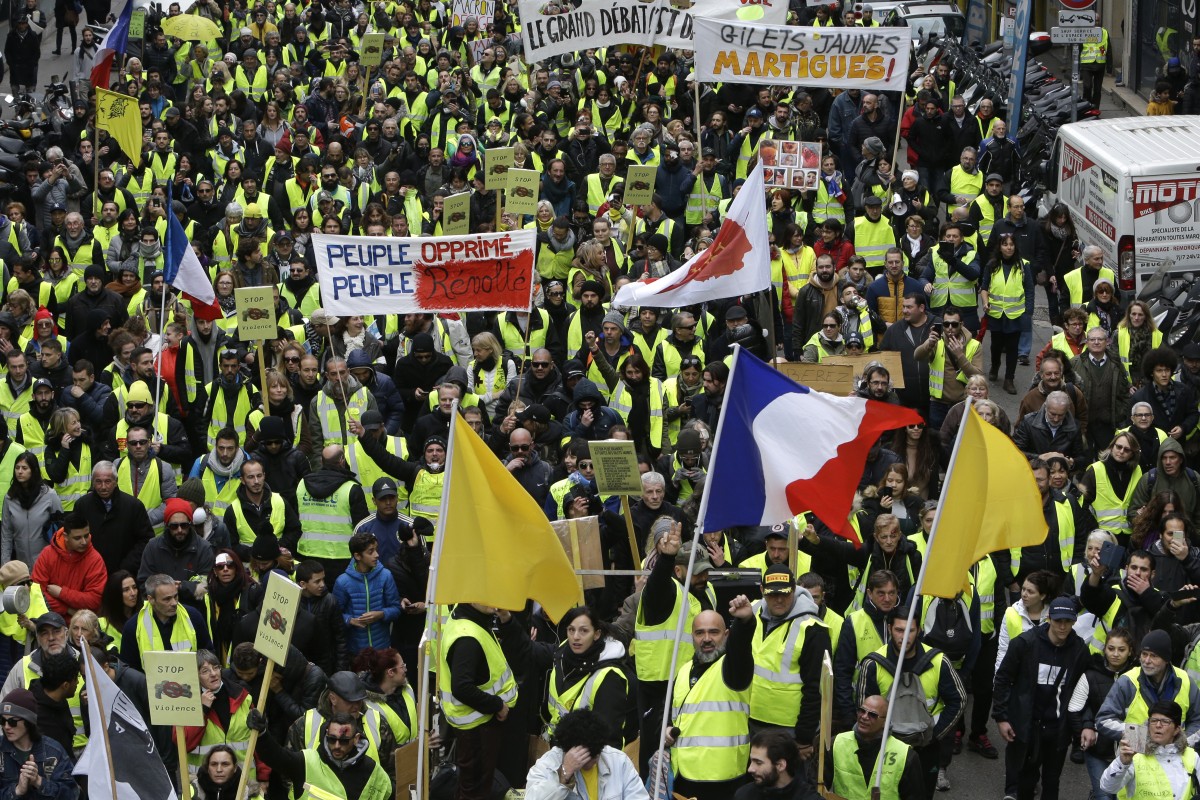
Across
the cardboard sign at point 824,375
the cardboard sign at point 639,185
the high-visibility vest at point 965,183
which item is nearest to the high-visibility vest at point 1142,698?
the cardboard sign at point 824,375

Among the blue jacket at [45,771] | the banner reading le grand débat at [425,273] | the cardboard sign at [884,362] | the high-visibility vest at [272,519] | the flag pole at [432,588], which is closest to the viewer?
the flag pole at [432,588]

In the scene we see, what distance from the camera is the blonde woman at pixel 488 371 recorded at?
593 inches

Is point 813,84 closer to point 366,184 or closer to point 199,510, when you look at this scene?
point 366,184

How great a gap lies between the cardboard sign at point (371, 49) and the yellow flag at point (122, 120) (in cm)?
595

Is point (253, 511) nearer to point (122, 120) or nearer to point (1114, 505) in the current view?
point (1114, 505)

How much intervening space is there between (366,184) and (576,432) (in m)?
7.29

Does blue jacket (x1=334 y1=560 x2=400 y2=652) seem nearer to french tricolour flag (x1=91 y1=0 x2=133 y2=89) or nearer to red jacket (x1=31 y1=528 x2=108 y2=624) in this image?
red jacket (x1=31 y1=528 x2=108 y2=624)

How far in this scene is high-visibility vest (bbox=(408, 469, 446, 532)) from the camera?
42.5 ft

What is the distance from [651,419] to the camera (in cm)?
1457

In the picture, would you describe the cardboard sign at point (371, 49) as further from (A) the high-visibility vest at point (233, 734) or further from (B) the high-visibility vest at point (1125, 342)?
(A) the high-visibility vest at point (233, 734)

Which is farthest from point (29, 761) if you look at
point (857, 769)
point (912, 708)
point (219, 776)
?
point (912, 708)

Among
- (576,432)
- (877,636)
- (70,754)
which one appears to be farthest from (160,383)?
(877,636)

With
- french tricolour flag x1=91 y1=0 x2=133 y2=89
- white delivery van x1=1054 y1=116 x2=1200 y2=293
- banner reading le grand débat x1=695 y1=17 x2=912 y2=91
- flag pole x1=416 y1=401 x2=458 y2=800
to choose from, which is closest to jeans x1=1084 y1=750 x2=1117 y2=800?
flag pole x1=416 y1=401 x2=458 y2=800

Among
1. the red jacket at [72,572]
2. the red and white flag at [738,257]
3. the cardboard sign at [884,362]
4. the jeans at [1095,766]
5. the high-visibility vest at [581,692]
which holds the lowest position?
the jeans at [1095,766]
